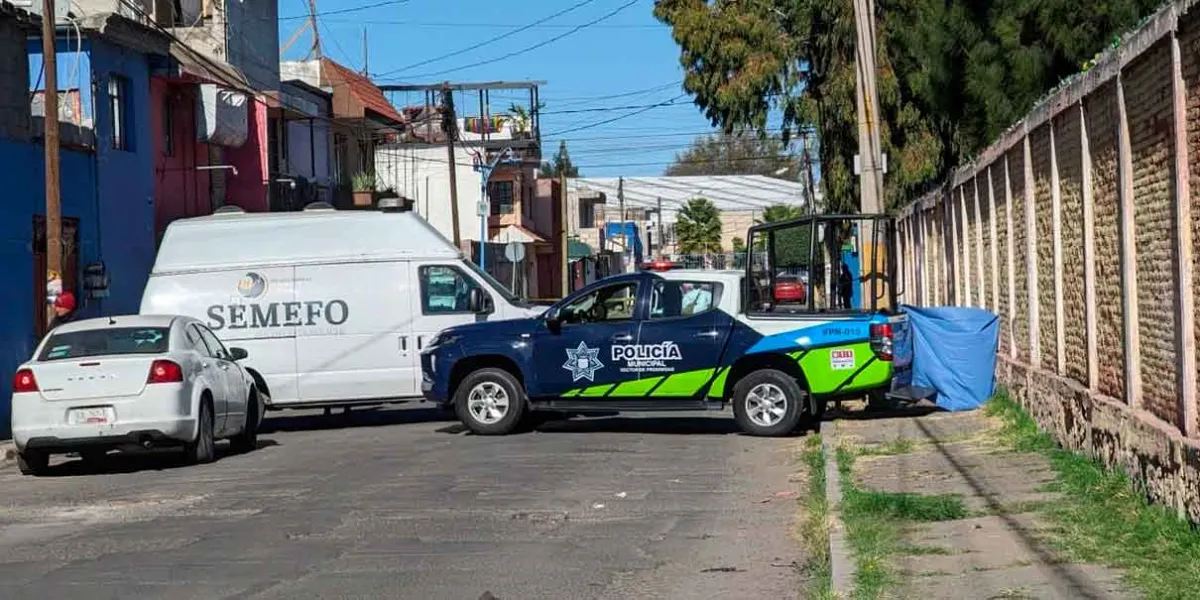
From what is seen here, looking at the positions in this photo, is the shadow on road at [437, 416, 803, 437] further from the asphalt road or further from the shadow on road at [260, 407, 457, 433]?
the shadow on road at [260, 407, 457, 433]

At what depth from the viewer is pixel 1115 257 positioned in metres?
12.2

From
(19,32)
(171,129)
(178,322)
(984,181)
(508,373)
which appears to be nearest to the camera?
(178,322)

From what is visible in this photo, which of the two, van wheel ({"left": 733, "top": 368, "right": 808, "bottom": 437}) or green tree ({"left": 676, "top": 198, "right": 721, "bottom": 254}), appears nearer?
van wheel ({"left": 733, "top": 368, "right": 808, "bottom": 437})

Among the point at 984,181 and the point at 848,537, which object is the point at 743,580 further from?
the point at 984,181

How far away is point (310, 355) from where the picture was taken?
69.2 ft

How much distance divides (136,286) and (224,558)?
20.7 m

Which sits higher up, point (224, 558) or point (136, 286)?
point (136, 286)

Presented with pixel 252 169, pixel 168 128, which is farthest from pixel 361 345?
pixel 252 169

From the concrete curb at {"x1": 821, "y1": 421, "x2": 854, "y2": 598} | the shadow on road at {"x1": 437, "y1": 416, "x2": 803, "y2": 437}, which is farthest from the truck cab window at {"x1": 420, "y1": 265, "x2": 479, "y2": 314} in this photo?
the concrete curb at {"x1": 821, "y1": 421, "x2": 854, "y2": 598}

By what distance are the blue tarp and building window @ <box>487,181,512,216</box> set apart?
44403mm

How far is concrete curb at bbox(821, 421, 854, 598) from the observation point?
838cm

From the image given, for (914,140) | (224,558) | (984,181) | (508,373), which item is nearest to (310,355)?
(508,373)

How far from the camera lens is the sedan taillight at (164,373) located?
1603 cm

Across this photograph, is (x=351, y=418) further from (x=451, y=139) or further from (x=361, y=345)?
(x=451, y=139)
